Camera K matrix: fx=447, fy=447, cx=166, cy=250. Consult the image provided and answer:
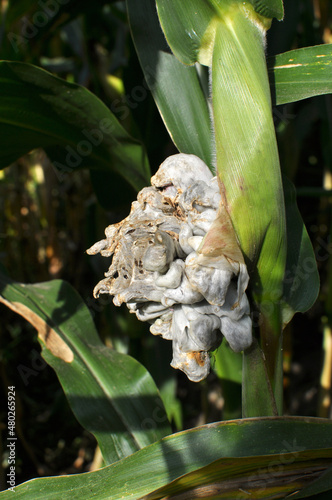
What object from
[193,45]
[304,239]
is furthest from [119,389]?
[193,45]

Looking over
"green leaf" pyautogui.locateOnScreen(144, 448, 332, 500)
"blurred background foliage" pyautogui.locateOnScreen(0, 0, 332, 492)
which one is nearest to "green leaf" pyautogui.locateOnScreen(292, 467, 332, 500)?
"green leaf" pyautogui.locateOnScreen(144, 448, 332, 500)

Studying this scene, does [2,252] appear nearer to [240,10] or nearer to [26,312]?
[26,312]

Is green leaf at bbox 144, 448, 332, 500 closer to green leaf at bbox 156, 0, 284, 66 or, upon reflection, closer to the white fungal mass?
the white fungal mass

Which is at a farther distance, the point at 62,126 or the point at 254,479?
the point at 62,126

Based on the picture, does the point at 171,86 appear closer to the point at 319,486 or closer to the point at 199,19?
the point at 199,19

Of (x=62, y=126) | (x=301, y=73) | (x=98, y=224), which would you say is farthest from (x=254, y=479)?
(x=98, y=224)
